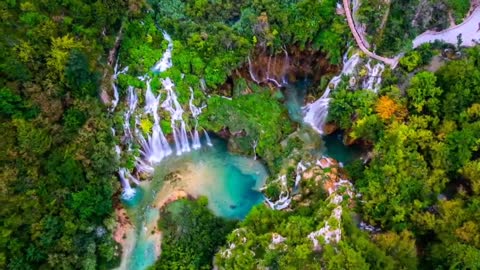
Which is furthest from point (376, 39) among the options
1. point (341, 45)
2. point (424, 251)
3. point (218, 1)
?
point (424, 251)

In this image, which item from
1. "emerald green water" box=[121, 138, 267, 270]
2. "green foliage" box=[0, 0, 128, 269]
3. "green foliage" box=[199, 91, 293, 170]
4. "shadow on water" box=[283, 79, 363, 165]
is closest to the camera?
"green foliage" box=[0, 0, 128, 269]

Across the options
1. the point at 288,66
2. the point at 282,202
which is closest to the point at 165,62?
the point at 288,66

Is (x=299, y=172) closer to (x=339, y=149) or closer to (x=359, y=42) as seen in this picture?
(x=339, y=149)

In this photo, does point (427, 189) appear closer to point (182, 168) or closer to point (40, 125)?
point (182, 168)

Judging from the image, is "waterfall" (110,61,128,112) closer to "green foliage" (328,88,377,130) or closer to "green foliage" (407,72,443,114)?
"green foliage" (328,88,377,130)

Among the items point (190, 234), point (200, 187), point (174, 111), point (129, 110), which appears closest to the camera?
point (190, 234)

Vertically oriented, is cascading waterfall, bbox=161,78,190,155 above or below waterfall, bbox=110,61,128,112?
below

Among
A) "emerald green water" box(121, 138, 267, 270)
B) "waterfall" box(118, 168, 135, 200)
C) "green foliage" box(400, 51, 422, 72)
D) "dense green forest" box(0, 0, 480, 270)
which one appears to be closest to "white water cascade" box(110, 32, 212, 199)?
"dense green forest" box(0, 0, 480, 270)
